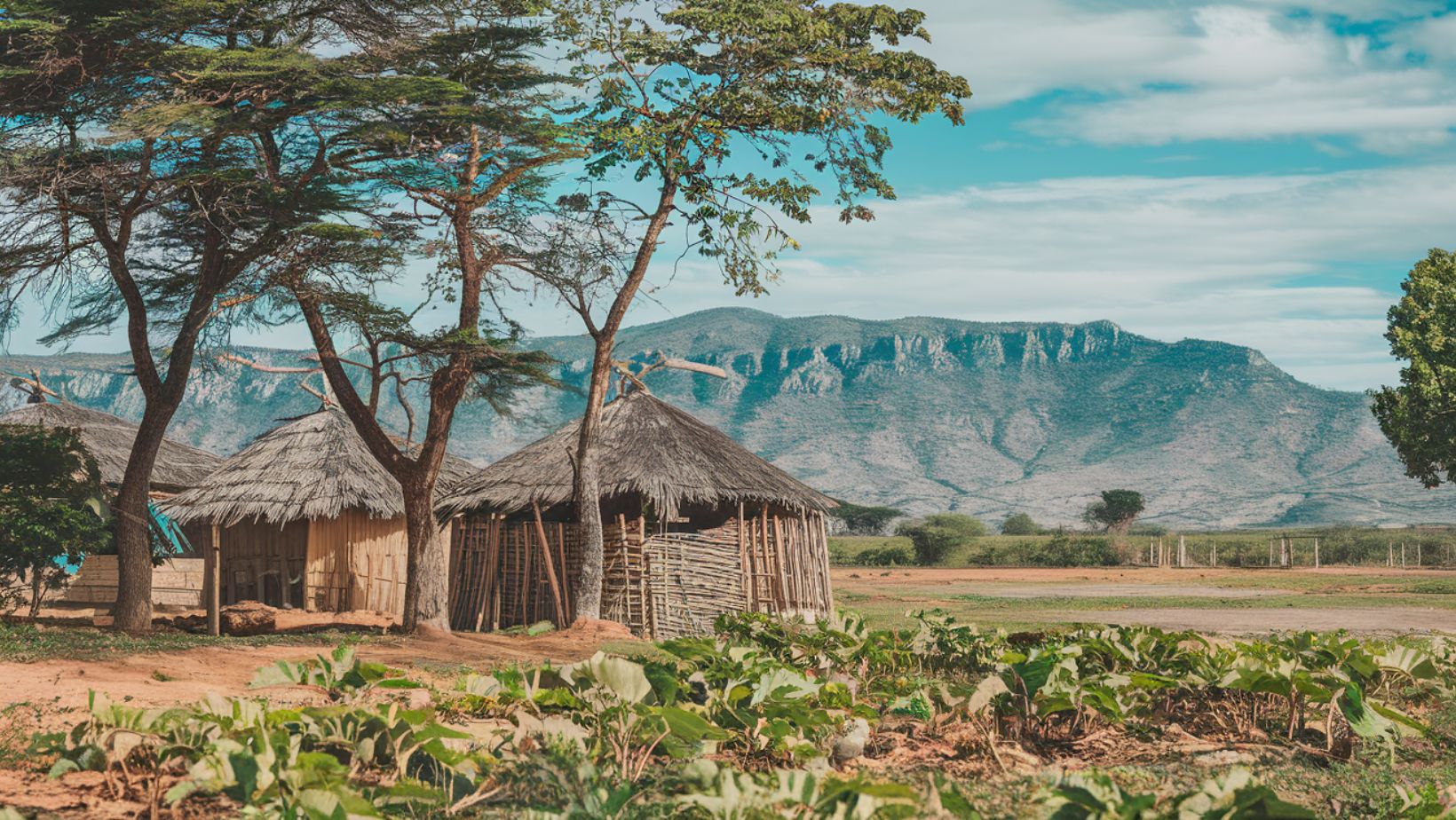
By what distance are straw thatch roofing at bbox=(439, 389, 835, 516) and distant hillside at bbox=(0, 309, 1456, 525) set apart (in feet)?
284

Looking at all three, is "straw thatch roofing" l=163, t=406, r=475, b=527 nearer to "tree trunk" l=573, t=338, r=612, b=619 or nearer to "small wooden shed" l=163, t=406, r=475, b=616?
"small wooden shed" l=163, t=406, r=475, b=616

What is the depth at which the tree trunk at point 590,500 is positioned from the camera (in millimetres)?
16328

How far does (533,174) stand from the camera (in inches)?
640

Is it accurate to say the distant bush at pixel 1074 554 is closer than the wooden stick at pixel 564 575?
No

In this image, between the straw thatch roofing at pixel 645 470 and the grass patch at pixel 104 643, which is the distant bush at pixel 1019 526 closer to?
the straw thatch roofing at pixel 645 470

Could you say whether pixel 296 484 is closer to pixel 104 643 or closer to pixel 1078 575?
pixel 104 643

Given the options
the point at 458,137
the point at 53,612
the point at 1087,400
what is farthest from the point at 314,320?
the point at 1087,400

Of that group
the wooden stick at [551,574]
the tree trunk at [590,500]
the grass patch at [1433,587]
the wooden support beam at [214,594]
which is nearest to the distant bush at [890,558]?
the grass patch at [1433,587]

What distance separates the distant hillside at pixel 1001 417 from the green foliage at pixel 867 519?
27761mm

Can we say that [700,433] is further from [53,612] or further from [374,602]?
[53,612]

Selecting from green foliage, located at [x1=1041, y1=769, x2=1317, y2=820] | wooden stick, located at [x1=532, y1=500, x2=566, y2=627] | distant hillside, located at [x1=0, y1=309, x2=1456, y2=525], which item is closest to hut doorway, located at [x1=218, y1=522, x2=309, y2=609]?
wooden stick, located at [x1=532, y1=500, x2=566, y2=627]

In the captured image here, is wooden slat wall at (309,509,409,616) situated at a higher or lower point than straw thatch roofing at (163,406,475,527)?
lower

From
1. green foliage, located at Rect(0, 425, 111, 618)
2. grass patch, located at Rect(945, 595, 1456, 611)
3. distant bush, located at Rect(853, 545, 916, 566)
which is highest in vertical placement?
green foliage, located at Rect(0, 425, 111, 618)

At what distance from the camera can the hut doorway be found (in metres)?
20.8
